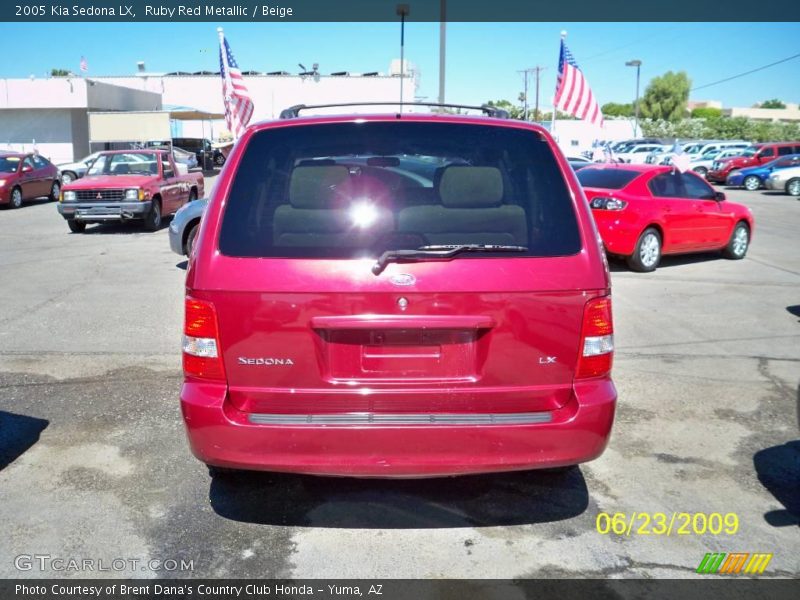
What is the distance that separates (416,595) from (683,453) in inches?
88.7

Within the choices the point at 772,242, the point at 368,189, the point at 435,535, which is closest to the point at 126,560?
the point at 435,535

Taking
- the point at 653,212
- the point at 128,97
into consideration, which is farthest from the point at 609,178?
the point at 128,97

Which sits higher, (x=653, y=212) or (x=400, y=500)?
(x=653, y=212)

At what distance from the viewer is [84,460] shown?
4438 mm

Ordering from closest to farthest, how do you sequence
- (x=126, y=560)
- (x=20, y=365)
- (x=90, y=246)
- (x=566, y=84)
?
Result: (x=126, y=560)
(x=20, y=365)
(x=90, y=246)
(x=566, y=84)

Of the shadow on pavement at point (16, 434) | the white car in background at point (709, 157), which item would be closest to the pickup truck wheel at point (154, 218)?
the shadow on pavement at point (16, 434)

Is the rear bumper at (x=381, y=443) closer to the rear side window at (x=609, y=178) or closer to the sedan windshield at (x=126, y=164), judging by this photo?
the rear side window at (x=609, y=178)

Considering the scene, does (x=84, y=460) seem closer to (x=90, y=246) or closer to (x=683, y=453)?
(x=683, y=453)

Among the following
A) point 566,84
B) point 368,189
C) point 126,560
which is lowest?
point 126,560

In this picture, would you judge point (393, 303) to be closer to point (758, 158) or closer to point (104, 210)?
point (104, 210)

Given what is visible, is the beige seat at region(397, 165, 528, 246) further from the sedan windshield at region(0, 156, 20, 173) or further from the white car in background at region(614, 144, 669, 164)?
the white car in background at region(614, 144, 669, 164)

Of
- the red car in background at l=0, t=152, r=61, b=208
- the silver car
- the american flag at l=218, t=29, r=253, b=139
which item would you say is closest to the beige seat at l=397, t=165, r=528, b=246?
the silver car

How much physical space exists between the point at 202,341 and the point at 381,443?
0.90 meters

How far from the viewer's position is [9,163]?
73.4 ft
